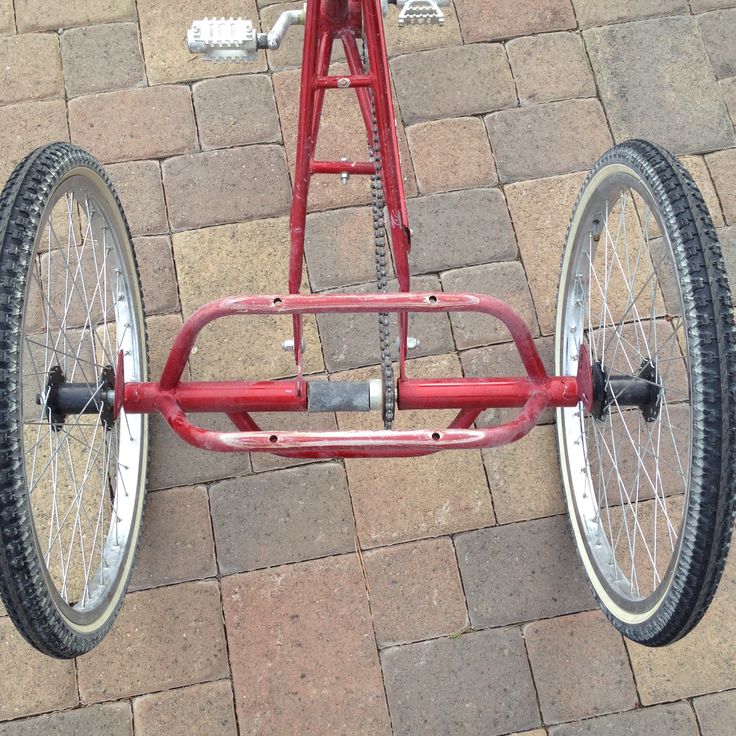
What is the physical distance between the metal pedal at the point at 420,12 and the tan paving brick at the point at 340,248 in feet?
Result: 2.88

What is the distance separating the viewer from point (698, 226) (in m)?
1.37

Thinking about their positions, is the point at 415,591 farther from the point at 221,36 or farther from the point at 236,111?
the point at 236,111

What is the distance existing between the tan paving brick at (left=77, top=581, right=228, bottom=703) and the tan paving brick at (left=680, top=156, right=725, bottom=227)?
6.44 ft

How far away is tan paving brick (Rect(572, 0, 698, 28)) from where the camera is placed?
8.82 feet

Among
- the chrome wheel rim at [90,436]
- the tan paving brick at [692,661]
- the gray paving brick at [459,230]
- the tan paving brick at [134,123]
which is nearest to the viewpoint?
the chrome wheel rim at [90,436]

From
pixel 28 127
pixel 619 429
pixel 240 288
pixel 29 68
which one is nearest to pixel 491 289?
pixel 619 429

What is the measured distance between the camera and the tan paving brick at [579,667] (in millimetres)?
2021

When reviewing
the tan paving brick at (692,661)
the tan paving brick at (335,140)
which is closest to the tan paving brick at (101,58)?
the tan paving brick at (335,140)

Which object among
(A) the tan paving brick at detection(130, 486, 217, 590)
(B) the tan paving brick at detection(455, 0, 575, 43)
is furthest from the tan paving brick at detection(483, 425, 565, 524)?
(B) the tan paving brick at detection(455, 0, 575, 43)

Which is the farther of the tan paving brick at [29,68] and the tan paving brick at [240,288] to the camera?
the tan paving brick at [29,68]

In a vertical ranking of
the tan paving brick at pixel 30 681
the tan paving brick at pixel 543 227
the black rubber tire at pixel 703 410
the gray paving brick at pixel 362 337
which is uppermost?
the tan paving brick at pixel 543 227

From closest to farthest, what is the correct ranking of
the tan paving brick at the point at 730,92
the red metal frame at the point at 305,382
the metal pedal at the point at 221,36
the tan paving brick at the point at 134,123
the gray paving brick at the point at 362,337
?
the red metal frame at the point at 305,382, the metal pedal at the point at 221,36, the gray paving brick at the point at 362,337, the tan paving brick at the point at 134,123, the tan paving brick at the point at 730,92

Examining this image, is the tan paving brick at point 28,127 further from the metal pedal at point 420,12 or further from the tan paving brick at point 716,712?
the tan paving brick at point 716,712

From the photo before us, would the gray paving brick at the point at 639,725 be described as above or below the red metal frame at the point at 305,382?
below
